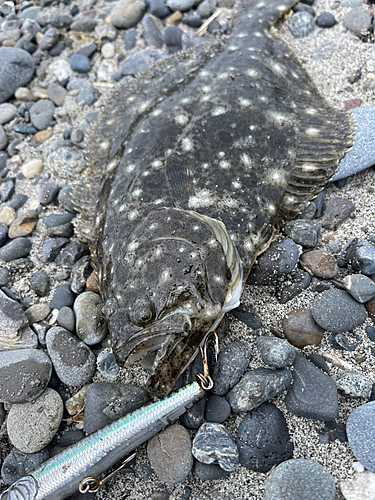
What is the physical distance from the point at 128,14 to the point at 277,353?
4.51m

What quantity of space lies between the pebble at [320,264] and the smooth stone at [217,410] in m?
1.17

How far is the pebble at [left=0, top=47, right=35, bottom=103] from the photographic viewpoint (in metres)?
4.83

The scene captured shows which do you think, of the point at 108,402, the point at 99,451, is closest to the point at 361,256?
the point at 108,402

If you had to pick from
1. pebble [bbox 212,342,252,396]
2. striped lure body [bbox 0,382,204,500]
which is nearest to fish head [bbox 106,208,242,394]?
striped lure body [bbox 0,382,204,500]

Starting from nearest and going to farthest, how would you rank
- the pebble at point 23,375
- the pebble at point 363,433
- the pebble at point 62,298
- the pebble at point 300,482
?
the pebble at point 300,482
the pebble at point 363,433
the pebble at point 23,375
the pebble at point 62,298

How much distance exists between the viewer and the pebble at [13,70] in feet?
15.8

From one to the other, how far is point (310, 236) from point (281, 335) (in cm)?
83

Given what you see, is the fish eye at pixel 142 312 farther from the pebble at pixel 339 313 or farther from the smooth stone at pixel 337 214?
Answer: the smooth stone at pixel 337 214

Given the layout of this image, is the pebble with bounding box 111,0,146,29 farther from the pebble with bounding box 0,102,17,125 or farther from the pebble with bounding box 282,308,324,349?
the pebble with bounding box 282,308,324,349

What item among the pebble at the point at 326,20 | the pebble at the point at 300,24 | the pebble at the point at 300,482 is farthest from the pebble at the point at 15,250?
the pebble at the point at 326,20

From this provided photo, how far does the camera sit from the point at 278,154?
3287 mm

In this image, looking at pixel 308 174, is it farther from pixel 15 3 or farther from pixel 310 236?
pixel 15 3

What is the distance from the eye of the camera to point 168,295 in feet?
8.07

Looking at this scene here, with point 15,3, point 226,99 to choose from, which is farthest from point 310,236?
point 15,3
